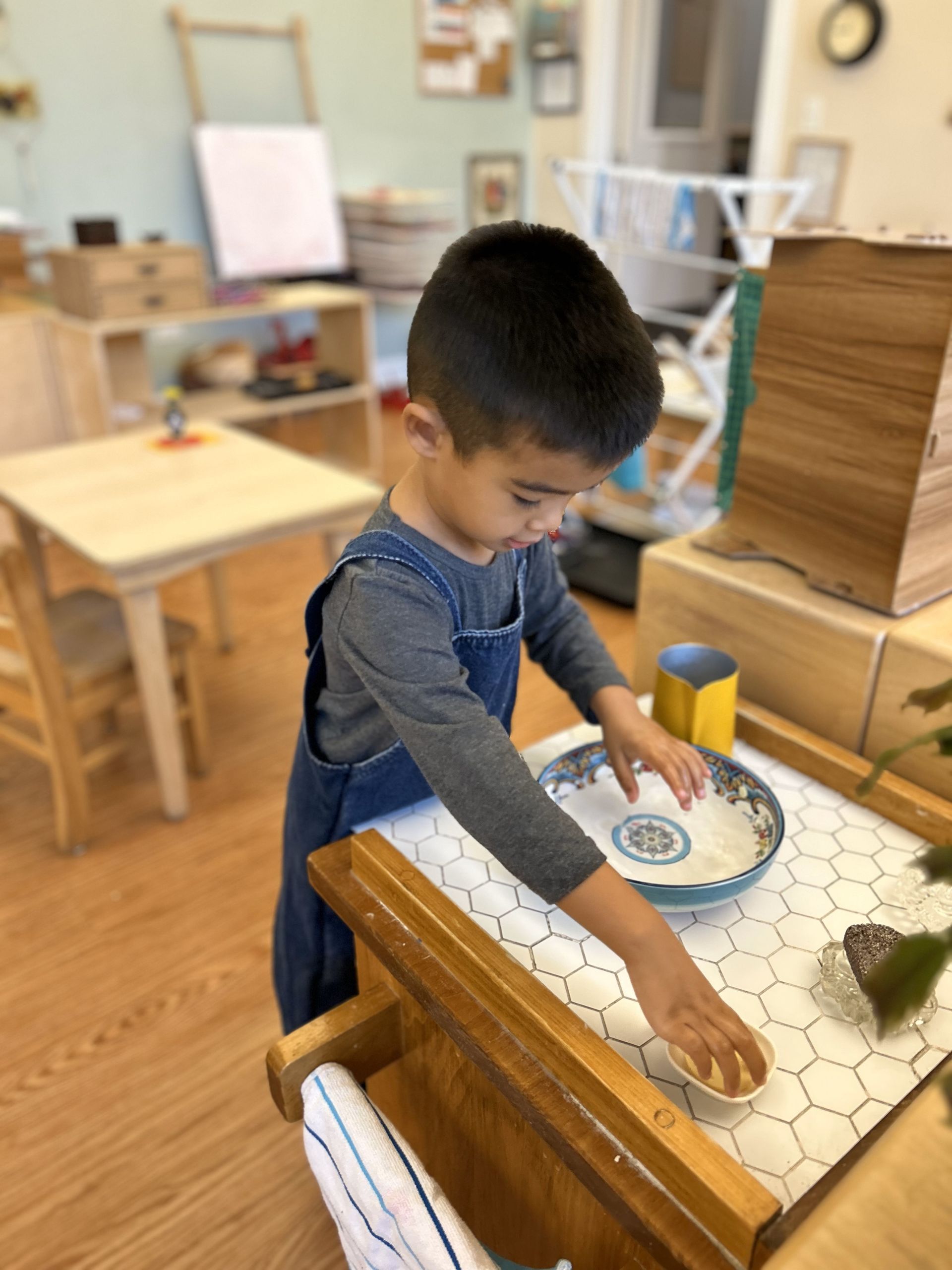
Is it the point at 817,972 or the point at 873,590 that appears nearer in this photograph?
the point at 817,972

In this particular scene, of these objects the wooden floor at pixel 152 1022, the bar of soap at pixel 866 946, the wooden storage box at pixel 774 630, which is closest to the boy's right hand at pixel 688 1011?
the bar of soap at pixel 866 946

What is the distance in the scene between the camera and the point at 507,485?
68cm

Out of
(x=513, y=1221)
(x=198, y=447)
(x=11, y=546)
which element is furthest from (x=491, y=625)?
(x=198, y=447)

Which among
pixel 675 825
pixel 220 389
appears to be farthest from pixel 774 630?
pixel 220 389

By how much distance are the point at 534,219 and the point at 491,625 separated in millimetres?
4711

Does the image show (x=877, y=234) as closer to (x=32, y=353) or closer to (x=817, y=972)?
(x=817, y=972)

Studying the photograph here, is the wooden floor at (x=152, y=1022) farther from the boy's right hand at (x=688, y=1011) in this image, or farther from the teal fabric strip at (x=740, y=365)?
the teal fabric strip at (x=740, y=365)

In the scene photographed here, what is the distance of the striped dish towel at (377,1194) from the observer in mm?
604

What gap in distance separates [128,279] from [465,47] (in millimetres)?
2414

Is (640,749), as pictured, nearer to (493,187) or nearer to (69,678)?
(69,678)

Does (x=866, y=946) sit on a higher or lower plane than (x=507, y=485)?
lower

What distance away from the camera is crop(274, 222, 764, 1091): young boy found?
24.8 inches

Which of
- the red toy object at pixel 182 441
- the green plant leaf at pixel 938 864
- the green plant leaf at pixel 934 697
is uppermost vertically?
the green plant leaf at pixel 934 697

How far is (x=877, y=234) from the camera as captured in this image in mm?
906
